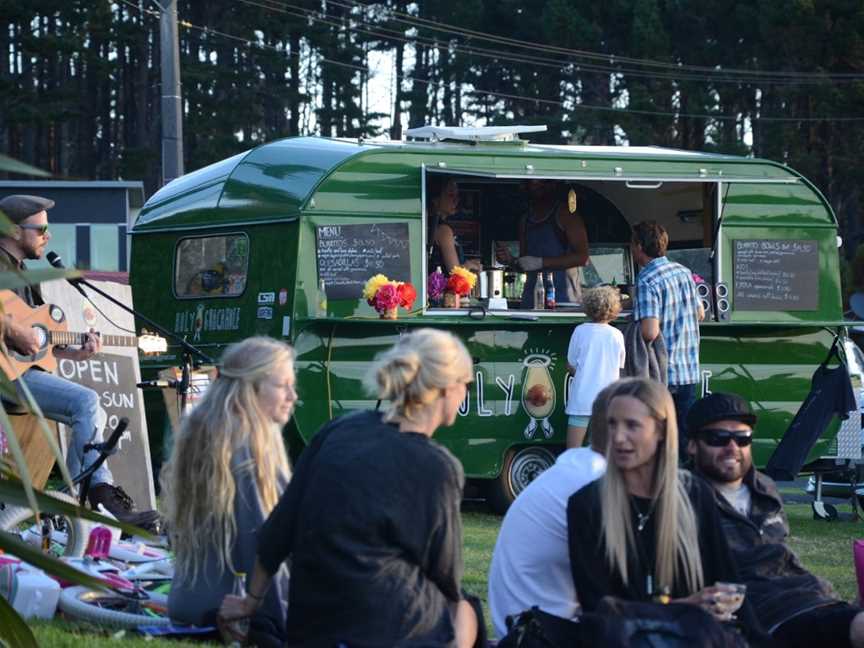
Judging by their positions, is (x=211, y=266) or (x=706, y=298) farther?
(x=211, y=266)

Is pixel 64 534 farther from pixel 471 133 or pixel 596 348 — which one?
pixel 471 133

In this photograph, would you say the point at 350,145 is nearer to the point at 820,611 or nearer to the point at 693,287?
the point at 693,287

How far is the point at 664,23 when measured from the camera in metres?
41.2

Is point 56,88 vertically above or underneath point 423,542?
above

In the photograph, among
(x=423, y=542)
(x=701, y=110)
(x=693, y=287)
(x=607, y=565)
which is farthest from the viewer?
(x=701, y=110)

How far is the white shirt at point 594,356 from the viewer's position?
412 inches

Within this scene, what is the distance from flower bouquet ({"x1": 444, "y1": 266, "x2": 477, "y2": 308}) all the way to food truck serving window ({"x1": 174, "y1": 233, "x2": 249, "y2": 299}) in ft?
4.89

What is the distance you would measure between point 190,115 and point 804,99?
1566 centimetres

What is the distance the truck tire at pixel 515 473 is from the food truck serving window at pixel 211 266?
2.32 metres

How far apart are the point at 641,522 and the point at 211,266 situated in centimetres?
794

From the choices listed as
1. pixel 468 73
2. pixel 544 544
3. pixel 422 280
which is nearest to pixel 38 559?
pixel 544 544

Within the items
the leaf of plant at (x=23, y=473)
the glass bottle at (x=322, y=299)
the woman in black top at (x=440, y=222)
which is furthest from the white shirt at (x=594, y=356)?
the leaf of plant at (x=23, y=473)

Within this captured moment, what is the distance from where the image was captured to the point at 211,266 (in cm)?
1215

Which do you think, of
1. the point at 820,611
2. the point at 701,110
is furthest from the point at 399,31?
the point at 820,611
